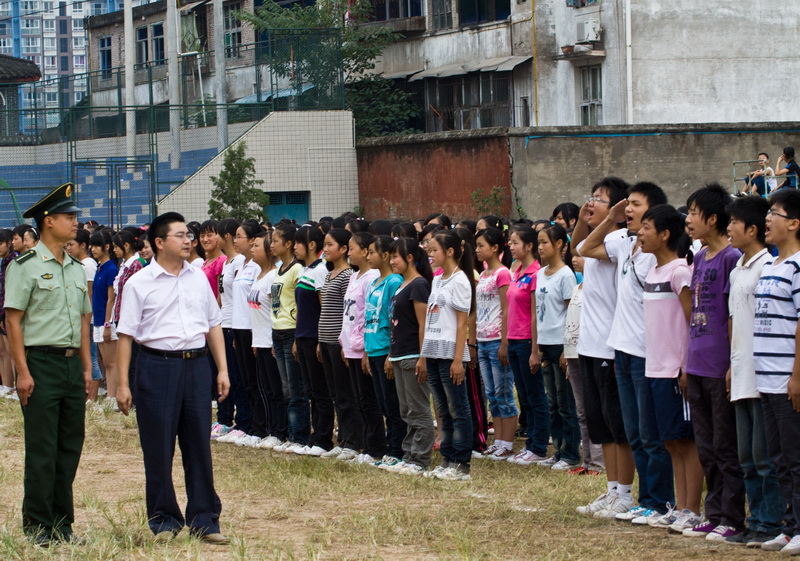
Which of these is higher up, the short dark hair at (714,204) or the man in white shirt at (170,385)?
the short dark hair at (714,204)

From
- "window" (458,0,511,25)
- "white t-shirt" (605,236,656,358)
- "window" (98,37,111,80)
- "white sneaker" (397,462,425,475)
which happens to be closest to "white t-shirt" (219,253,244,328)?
"white sneaker" (397,462,425,475)

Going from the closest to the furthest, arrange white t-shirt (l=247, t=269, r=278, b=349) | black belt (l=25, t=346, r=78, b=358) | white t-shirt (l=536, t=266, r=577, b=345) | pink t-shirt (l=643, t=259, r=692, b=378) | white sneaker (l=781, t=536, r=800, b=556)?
white sneaker (l=781, t=536, r=800, b=556)
pink t-shirt (l=643, t=259, r=692, b=378)
black belt (l=25, t=346, r=78, b=358)
white t-shirt (l=536, t=266, r=577, b=345)
white t-shirt (l=247, t=269, r=278, b=349)

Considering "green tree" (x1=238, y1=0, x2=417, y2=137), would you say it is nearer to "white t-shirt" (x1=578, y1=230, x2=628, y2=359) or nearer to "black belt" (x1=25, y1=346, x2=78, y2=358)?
"white t-shirt" (x1=578, y1=230, x2=628, y2=359)

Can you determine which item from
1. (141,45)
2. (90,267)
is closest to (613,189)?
(90,267)

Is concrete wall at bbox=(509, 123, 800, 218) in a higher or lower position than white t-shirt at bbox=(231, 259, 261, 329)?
higher

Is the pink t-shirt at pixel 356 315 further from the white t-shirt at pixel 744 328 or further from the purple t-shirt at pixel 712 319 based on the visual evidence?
the white t-shirt at pixel 744 328

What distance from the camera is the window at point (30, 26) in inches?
4356

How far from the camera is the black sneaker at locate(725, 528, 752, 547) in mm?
6574

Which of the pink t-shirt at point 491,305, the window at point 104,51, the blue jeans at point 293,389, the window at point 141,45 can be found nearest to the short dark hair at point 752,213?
the pink t-shirt at point 491,305

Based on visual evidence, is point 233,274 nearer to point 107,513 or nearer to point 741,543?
point 107,513

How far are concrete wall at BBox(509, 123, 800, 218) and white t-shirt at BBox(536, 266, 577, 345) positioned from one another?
14.6 metres

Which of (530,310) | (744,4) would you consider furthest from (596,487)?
(744,4)

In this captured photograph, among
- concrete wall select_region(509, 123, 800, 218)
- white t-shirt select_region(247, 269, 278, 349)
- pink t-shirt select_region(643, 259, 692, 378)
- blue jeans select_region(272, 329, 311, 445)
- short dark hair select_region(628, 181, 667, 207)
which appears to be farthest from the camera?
concrete wall select_region(509, 123, 800, 218)

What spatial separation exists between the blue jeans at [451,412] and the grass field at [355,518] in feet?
0.80
